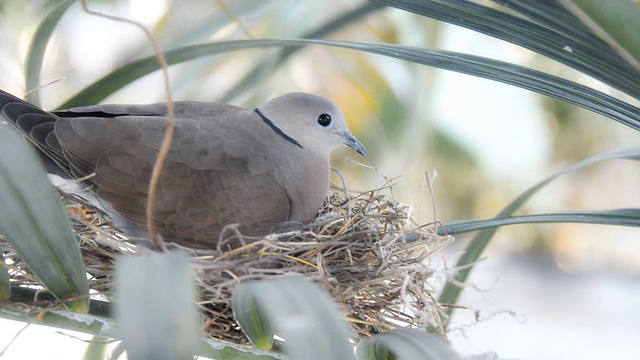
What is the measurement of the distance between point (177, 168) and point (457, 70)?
38 cm

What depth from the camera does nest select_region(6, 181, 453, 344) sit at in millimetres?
697

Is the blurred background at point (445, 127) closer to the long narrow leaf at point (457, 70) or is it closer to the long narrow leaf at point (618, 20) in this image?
Result: the long narrow leaf at point (457, 70)

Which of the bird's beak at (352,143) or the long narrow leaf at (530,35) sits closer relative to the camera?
the long narrow leaf at (530,35)

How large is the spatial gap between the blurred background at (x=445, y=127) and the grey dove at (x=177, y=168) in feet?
0.30

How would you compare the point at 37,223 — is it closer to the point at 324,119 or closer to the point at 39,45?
the point at 39,45

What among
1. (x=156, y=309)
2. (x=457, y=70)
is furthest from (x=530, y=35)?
(x=156, y=309)

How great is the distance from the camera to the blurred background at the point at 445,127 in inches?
44.5

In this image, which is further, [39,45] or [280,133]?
[280,133]

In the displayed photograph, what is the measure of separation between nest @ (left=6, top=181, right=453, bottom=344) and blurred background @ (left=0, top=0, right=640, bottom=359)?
0.05 metres

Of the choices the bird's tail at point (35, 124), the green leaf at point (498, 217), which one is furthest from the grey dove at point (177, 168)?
the green leaf at point (498, 217)

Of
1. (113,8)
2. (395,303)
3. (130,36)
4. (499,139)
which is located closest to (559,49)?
(395,303)

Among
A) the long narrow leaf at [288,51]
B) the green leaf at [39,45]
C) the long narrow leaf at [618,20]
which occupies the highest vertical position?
the long narrow leaf at [288,51]

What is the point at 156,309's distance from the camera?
1.09ft

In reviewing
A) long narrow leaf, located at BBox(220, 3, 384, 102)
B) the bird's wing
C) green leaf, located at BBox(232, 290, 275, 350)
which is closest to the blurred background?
long narrow leaf, located at BBox(220, 3, 384, 102)
